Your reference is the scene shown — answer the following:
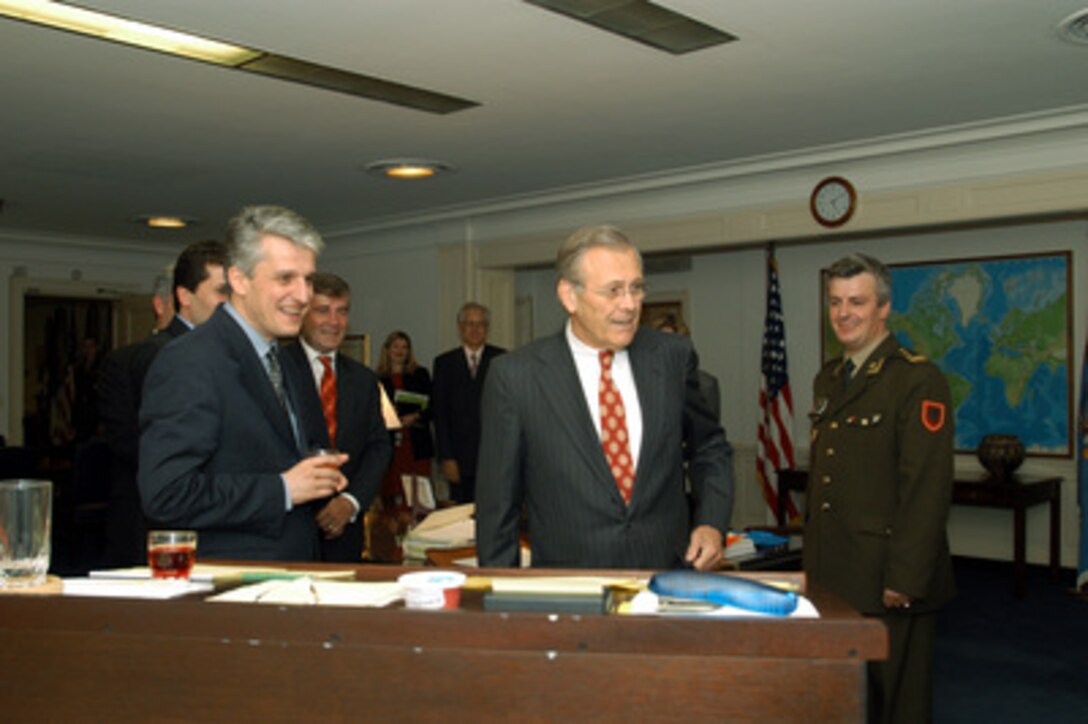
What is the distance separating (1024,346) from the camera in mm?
7422

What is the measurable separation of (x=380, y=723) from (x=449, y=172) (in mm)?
6836

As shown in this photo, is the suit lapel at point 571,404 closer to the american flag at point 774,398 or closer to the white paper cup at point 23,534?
the white paper cup at point 23,534

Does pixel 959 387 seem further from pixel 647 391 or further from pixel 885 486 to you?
pixel 647 391

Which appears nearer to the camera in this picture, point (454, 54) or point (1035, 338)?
point (454, 54)

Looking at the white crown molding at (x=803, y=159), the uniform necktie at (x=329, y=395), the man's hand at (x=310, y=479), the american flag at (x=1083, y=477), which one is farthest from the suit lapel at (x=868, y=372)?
the american flag at (x=1083, y=477)

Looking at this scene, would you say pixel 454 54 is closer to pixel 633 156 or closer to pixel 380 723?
pixel 633 156

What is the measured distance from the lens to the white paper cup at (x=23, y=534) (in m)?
1.47

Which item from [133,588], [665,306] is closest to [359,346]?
[665,306]

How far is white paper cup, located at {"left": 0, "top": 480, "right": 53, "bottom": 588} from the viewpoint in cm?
147

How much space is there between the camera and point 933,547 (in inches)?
116

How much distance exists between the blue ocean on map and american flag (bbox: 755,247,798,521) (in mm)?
892

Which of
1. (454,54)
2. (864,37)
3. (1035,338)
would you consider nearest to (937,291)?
(1035,338)

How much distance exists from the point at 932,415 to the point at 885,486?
0.25 metres

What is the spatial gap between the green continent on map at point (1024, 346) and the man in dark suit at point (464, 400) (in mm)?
3575
